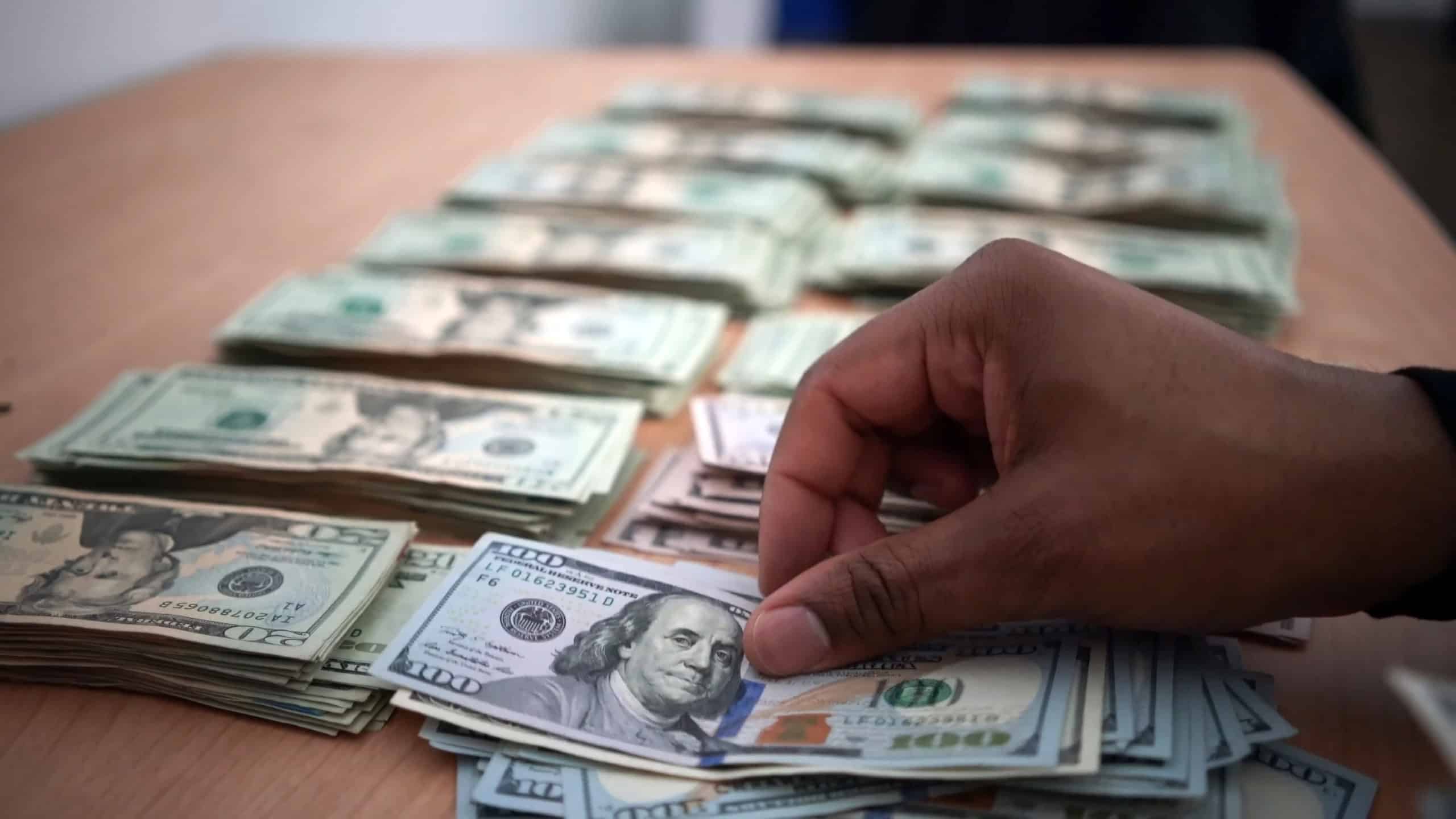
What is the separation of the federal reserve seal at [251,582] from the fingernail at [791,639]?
31cm

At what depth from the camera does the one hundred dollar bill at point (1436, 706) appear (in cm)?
36

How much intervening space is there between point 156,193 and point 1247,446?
1.37 meters

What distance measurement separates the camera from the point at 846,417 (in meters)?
0.75

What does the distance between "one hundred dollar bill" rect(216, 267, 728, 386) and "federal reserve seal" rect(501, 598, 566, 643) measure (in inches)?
13.2

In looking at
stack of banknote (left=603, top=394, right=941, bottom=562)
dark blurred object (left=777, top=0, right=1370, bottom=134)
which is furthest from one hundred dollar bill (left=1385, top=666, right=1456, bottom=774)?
dark blurred object (left=777, top=0, right=1370, bottom=134)

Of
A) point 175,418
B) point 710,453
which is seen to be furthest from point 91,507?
point 710,453

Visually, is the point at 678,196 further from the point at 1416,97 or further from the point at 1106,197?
the point at 1416,97

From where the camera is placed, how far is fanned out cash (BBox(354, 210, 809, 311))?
1218 millimetres

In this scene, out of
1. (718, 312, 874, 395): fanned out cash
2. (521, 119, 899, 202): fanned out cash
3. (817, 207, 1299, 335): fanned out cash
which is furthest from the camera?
(521, 119, 899, 202): fanned out cash

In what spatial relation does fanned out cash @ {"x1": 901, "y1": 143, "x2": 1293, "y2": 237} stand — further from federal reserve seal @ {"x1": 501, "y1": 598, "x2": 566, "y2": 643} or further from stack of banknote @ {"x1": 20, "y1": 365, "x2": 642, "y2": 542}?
federal reserve seal @ {"x1": 501, "y1": 598, "x2": 566, "y2": 643}

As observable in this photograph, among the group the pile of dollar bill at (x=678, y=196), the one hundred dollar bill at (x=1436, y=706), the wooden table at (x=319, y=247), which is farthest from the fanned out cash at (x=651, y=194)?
the one hundred dollar bill at (x=1436, y=706)

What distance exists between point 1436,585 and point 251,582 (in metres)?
0.69

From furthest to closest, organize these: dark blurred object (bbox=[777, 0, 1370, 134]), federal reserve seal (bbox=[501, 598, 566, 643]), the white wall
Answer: dark blurred object (bbox=[777, 0, 1370, 134]), the white wall, federal reserve seal (bbox=[501, 598, 566, 643])

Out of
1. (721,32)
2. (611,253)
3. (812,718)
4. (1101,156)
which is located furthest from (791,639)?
(721,32)
